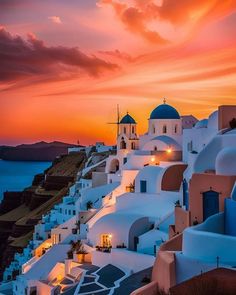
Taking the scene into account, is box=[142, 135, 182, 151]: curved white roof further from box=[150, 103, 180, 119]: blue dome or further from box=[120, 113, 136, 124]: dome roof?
box=[120, 113, 136, 124]: dome roof

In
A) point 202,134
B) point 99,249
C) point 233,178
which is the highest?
point 202,134

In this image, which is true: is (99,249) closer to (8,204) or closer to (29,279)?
(29,279)

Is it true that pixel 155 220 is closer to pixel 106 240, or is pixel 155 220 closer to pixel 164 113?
pixel 106 240

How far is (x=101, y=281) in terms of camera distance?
21453 millimetres

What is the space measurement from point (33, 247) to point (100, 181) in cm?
660

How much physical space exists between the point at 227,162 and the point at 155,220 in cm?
755

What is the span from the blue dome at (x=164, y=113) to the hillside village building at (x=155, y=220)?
0.07 m

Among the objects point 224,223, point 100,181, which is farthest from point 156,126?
point 224,223

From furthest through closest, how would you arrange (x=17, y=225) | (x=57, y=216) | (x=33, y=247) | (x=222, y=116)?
1. (x=17, y=225)
2. (x=57, y=216)
3. (x=33, y=247)
4. (x=222, y=116)

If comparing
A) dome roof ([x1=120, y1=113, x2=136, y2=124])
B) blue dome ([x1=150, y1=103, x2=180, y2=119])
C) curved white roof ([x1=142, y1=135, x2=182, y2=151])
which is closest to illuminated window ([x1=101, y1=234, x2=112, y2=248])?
curved white roof ([x1=142, y1=135, x2=182, y2=151])

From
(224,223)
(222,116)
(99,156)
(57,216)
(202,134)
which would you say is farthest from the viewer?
(99,156)

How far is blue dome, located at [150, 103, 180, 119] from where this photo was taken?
1614 inches

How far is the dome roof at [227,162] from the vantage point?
62.5 feet

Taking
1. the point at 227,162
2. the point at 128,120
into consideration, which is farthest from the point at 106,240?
the point at 128,120
